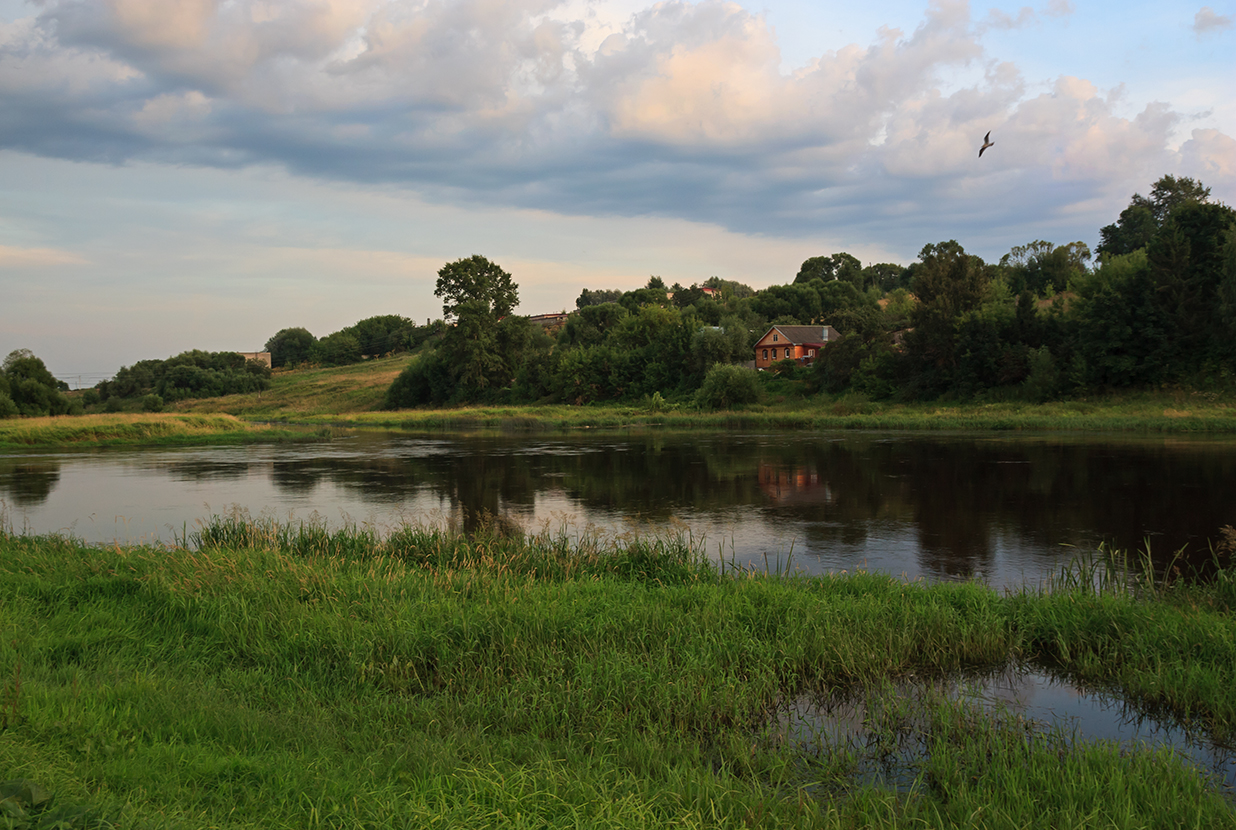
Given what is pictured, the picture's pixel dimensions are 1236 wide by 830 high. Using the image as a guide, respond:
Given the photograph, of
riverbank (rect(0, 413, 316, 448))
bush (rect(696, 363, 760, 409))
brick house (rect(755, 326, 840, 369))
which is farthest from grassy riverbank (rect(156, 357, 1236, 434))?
riverbank (rect(0, 413, 316, 448))

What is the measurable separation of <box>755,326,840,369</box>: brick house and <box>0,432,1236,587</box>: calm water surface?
4472 cm

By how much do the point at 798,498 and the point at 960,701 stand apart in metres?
14.4

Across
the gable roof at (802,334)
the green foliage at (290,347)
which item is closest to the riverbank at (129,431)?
the gable roof at (802,334)

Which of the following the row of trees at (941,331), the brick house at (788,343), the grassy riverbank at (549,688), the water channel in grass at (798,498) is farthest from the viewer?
the brick house at (788,343)

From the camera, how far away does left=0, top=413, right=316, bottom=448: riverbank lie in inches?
1801

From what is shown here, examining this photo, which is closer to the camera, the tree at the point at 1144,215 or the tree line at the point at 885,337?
the tree line at the point at 885,337

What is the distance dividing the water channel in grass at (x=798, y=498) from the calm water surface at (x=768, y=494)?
3.2 inches

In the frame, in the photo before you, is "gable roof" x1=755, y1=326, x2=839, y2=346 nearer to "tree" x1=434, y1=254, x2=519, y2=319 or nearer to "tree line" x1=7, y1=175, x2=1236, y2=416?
"tree line" x1=7, y1=175, x2=1236, y2=416

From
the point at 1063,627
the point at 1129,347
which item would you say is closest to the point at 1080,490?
the point at 1063,627

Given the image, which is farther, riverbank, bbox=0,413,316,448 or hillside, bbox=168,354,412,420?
hillside, bbox=168,354,412,420

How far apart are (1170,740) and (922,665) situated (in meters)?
2.09

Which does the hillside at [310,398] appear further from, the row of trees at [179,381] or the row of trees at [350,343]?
the row of trees at [350,343]

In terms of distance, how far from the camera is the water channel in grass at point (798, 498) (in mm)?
12781

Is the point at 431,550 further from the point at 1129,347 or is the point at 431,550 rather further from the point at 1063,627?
the point at 1129,347
